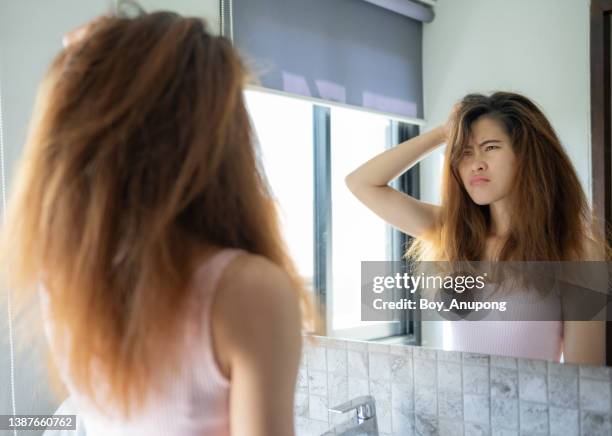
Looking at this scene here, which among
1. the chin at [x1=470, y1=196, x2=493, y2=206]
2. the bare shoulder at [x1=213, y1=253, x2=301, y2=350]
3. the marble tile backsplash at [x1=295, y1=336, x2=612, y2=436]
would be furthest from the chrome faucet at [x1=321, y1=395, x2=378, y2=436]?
the bare shoulder at [x1=213, y1=253, x2=301, y2=350]

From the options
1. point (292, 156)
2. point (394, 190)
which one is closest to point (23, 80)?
point (292, 156)

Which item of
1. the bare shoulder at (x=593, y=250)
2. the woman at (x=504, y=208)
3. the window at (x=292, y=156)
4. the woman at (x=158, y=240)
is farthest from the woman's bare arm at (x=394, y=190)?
the woman at (x=158, y=240)

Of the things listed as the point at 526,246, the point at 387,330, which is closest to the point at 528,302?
the point at 526,246

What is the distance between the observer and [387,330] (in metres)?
1.19

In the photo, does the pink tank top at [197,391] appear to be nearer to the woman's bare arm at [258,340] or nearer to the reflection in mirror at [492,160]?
the woman's bare arm at [258,340]

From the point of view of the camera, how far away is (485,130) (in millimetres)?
1028

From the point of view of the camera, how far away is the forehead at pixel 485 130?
1.01m

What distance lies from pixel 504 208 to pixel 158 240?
2.36ft

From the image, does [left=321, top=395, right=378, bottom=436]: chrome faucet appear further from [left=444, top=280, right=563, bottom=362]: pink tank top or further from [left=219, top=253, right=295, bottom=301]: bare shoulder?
[left=219, top=253, right=295, bottom=301]: bare shoulder

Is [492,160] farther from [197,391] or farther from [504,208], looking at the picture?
[197,391]

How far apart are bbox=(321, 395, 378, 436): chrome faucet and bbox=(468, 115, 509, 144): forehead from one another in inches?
22.3

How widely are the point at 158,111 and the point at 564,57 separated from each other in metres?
0.76

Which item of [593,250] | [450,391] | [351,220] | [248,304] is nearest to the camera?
[248,304]

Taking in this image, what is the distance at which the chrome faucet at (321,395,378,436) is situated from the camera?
3.69 ft
